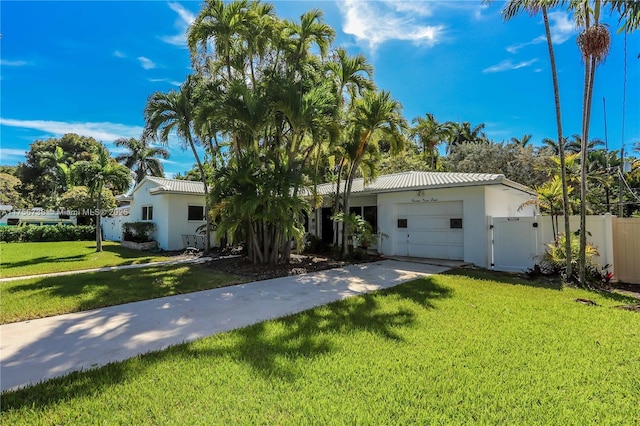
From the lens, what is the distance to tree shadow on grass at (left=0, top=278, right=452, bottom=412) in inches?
124

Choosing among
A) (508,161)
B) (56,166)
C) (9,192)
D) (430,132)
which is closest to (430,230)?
(508,161)

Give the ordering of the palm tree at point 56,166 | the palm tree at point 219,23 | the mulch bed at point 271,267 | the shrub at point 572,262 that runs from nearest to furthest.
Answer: the shrub at point 572,262
the mulch bed at point 271,267
the palm tree at point 219,23
the palm tree at point 56,166

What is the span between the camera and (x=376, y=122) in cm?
1146

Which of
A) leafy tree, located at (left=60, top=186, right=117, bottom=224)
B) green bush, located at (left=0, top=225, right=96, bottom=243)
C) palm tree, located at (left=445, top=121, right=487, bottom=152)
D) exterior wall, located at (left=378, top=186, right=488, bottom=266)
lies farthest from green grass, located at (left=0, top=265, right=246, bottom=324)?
palm tree, located at (left=445, top=121, right=487, bottom=152)

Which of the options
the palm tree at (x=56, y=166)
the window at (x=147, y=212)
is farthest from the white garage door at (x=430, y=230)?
the palm tree at (x=56, y=166)

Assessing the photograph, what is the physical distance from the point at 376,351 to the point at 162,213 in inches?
646

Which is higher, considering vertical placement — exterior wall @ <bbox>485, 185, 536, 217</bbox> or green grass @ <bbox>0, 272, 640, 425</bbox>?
exterior wall @ <bbox>485, 185, 536, 217</bbox>

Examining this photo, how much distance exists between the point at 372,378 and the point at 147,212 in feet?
64.8

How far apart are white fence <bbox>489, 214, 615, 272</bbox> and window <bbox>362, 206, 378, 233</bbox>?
17.9 ft

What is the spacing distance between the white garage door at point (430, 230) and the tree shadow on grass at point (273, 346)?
Answer: 6703mm

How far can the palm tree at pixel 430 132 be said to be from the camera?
92.9 ft

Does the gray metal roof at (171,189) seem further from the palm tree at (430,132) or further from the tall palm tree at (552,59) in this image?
the palm tree at (430,132)

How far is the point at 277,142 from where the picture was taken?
38.4 ft

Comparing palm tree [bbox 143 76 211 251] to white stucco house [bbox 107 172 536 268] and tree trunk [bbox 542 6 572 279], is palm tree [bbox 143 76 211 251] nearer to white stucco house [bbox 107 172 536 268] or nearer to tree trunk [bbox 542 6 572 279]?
white stucco house [bbox 107 172 536 268]
